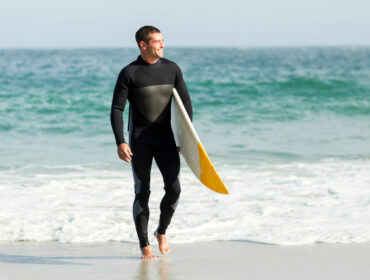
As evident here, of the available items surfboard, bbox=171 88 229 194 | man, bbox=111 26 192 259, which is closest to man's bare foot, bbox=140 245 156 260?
man, bbox=111 26 192 259

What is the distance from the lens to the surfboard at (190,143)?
A: 4.10 m

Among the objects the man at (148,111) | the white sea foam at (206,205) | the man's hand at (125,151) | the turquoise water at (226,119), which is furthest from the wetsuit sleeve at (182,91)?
the turquoise water at (226,119)

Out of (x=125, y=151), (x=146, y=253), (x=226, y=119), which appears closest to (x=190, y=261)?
(x=146, y=253)

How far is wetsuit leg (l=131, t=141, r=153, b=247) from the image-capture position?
4.16m

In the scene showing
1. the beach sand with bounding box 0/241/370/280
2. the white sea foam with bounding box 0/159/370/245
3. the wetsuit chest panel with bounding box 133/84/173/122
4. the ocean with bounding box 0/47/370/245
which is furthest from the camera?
the ocean with bounding box 0/47/370/245

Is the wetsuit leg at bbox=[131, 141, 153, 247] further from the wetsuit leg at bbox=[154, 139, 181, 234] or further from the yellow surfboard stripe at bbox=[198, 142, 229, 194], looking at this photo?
the yellow surfboard stripe at bbox=[198, 142, 229, 194]

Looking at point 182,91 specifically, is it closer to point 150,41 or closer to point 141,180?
point 150,41

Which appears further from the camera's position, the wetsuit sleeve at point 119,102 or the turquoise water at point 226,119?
the turquoise water at point 226,119

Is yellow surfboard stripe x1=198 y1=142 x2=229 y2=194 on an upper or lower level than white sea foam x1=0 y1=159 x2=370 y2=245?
upper

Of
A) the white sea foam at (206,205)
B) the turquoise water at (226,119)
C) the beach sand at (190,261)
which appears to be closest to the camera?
the beach sand at (190,261)

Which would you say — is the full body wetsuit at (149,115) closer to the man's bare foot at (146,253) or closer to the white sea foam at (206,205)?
the man's bare foot at (146,253)

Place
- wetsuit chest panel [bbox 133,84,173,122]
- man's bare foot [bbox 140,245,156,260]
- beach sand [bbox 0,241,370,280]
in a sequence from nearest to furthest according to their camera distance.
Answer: beach sand [bbox 0,241,370,280]
wetsuit chest panel [bbox 133,84,173,122]
man's bare foot [bbox 140,245,156,260]

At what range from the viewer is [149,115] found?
4129 mm

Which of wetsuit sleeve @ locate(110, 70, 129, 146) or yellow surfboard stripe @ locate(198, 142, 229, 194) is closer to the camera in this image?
wetsuit sleeve @ locate(110, 70, 129, 146)
